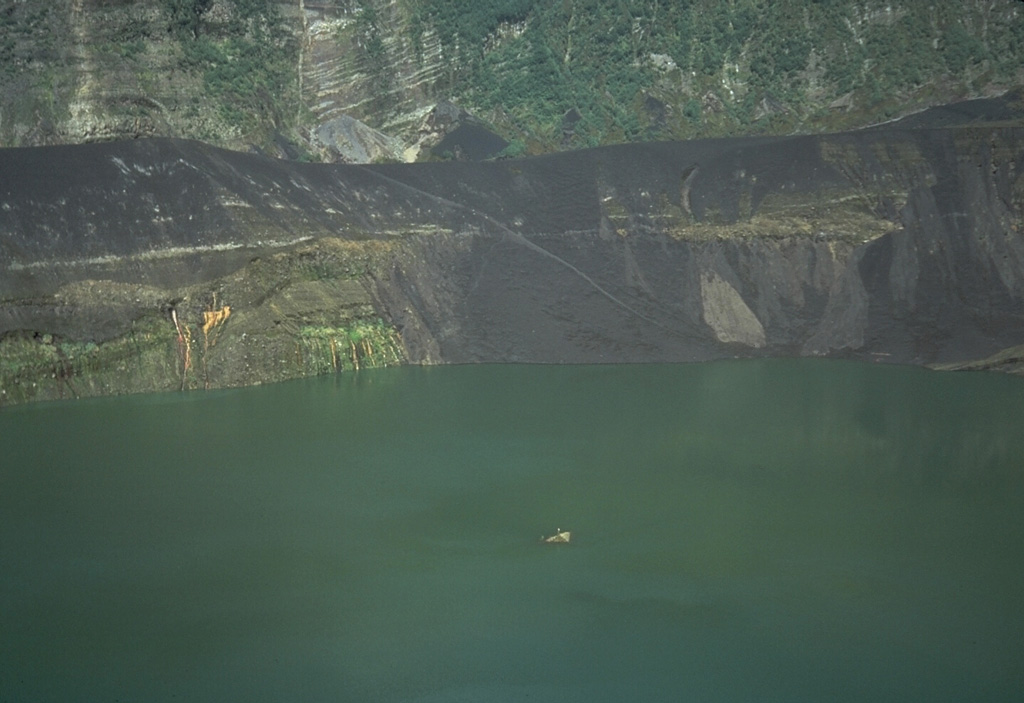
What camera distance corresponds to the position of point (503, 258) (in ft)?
76.7

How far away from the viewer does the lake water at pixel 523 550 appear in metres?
8.67

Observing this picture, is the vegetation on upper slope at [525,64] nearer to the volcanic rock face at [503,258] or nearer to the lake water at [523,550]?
the volcanic rock face at [503,258]

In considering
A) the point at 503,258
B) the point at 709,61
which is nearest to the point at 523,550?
the point at 503,258

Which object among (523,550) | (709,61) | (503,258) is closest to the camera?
(523,550)

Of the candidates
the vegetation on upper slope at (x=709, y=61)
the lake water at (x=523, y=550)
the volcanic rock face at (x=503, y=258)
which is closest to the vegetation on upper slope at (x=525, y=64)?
the vegetation on upper slope at (x=709, y=61)

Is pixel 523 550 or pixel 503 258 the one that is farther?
pixel 503 258

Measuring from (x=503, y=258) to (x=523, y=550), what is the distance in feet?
41.4

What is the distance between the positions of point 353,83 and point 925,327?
60.7 ft

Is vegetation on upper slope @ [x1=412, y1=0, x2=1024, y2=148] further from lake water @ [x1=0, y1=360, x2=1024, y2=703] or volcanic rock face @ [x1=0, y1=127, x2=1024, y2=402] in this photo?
lake water @ [x1=0, y1=360, x2=1024, y2=703]

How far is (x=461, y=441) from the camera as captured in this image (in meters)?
15.7

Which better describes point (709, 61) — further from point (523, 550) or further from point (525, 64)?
point (523, 550)

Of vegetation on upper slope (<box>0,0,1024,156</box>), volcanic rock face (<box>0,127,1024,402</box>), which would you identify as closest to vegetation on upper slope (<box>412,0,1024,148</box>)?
vegetation on upper slope (<box>0,0,1024,156</box>)

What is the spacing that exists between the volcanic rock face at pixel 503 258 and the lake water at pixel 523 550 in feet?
6.93

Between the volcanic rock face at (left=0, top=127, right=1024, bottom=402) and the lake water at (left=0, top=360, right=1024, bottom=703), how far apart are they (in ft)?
6.93
